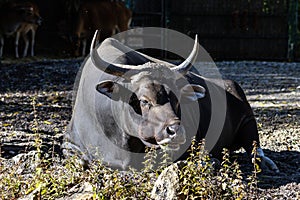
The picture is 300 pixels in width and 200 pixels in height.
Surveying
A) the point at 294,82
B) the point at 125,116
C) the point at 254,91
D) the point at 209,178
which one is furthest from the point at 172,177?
the point at 294,82

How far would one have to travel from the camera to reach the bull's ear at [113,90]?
5004 millimetres

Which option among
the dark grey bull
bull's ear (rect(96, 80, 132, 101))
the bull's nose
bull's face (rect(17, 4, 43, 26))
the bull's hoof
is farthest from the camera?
bull's face (rect(17, 4, 43, 26))

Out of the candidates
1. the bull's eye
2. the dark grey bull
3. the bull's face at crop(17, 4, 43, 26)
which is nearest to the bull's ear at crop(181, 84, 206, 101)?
the dark grey bull

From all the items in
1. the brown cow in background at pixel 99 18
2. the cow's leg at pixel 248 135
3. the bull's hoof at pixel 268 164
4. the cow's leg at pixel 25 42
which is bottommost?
the cow's leg at pixel 25 42

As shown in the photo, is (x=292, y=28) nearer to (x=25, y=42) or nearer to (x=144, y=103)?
(x=25, y=42)

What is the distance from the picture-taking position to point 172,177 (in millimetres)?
4129

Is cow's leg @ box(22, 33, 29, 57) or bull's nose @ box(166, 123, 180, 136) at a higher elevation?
bull's nose @ box(166, 123, 180, 136)

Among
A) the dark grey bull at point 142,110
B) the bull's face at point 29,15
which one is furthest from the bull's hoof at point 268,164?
the bull's face at point 29,15

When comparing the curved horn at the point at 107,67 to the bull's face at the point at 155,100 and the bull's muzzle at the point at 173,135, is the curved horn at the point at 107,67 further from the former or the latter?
the bull's muzzle at the point at 173,135

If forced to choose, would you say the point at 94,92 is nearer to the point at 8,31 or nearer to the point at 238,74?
the point at 238,74

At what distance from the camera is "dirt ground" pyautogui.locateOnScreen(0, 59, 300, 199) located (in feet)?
19.5

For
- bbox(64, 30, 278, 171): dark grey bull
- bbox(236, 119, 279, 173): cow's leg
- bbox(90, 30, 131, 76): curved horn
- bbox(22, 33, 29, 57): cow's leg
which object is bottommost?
bbox(22, 33, 29, 57): cow's leg

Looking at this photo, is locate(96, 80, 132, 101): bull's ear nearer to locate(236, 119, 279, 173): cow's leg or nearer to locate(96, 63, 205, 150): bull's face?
locate(96, 63, 205, 150): bull's face

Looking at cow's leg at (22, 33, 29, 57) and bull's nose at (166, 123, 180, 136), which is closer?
bull's nose at (166, 123, 180, 136)
